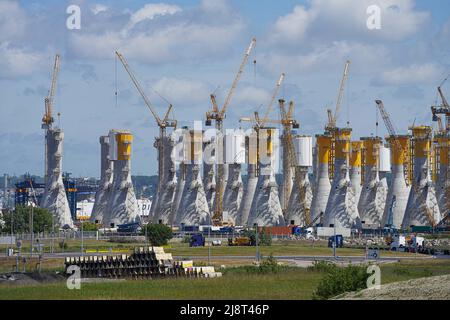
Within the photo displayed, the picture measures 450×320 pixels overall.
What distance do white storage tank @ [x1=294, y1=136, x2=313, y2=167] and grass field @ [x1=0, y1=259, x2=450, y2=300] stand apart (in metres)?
117

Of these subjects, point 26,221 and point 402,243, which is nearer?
point 402,243

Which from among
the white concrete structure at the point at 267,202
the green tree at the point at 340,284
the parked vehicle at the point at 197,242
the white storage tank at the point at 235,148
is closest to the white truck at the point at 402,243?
the parked vehicle at the point at 197,242

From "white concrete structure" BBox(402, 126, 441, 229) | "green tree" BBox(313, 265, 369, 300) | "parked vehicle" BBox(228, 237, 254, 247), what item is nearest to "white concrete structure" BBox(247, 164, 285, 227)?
"white concrete structure" BBox(402, 126, 441, 229)

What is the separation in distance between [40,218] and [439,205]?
200 ft

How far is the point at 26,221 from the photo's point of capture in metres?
170

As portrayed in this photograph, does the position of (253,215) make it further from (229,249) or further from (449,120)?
(229,249)

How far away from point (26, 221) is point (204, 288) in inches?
4466

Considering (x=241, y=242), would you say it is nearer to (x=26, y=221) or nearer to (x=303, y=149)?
(x=26, y=221)

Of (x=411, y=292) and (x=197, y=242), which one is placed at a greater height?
(x=197, y=242)

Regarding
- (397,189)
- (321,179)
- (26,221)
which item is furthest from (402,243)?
(26,221)

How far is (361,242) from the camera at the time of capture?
141 m

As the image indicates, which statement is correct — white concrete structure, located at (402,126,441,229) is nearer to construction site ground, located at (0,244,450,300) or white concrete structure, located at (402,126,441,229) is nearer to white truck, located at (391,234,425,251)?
white truck, located at (391,234,425,251)

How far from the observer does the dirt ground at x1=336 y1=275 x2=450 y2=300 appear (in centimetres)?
4584
